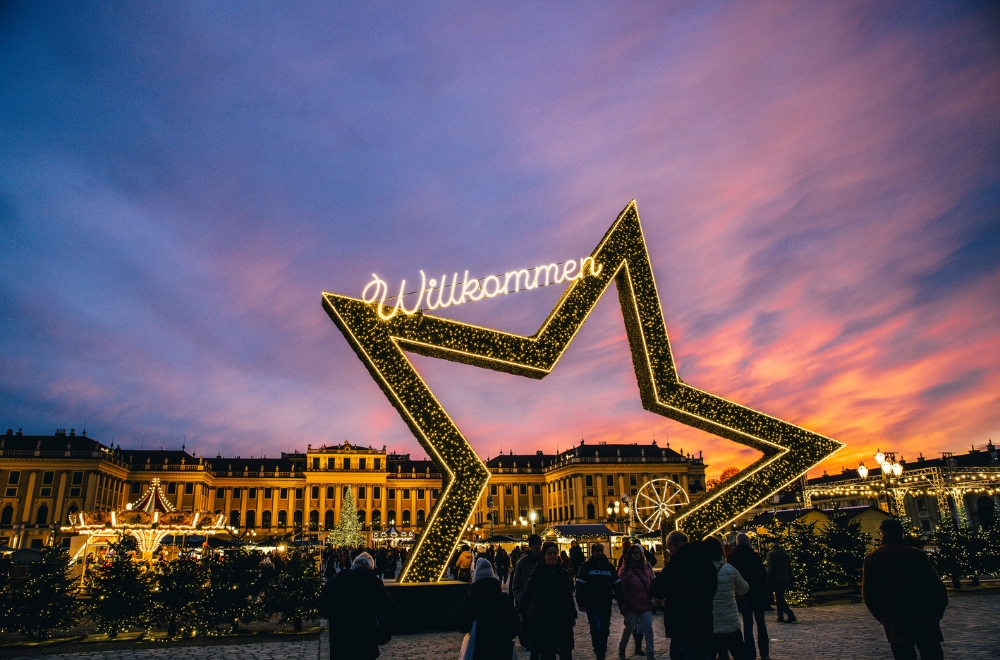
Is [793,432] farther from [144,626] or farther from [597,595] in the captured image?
[144,626]

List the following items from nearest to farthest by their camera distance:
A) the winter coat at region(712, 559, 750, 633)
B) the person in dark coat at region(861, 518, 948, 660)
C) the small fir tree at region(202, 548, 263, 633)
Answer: the person in dark coat at region(861, 518, 948, 660) < the winter coat at region(712, 559, 750, 633) < the small fir tree at region(202, 548, 263, 633)

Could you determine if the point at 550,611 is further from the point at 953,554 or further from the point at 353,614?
the point at 953,554

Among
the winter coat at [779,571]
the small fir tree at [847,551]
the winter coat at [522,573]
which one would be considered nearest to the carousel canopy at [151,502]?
the winter coat at [522,573]

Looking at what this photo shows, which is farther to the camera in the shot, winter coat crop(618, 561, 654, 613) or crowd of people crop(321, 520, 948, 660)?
winter coat crop(618, 561, 654, 613)

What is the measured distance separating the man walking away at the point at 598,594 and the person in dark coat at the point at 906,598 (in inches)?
141

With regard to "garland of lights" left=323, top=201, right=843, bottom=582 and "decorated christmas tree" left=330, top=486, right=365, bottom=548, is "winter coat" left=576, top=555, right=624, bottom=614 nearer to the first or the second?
"garland of lights" left=323, top=201, right=843, bottom=582

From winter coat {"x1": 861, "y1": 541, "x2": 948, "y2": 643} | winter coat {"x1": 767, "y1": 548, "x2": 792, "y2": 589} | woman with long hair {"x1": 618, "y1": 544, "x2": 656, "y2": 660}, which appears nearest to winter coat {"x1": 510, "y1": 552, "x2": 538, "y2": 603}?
woman with long hair {"x1": 618, "y1": 544, "x2": 656, "y2": 660}

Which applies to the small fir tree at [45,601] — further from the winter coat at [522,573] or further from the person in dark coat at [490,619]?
the person in dark coat at [490,619]

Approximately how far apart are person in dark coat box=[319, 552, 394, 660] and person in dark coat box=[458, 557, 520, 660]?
1294 mm

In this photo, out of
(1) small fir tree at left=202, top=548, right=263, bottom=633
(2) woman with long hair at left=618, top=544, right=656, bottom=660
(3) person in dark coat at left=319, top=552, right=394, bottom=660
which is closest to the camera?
(3) person in dark coat at left=319, top=552, right=394, bottom=660

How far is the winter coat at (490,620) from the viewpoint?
5.19m

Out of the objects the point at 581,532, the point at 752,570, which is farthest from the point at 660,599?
the point at 581,532

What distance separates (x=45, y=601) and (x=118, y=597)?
1.47m

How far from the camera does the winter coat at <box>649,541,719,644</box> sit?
5.17 meters
